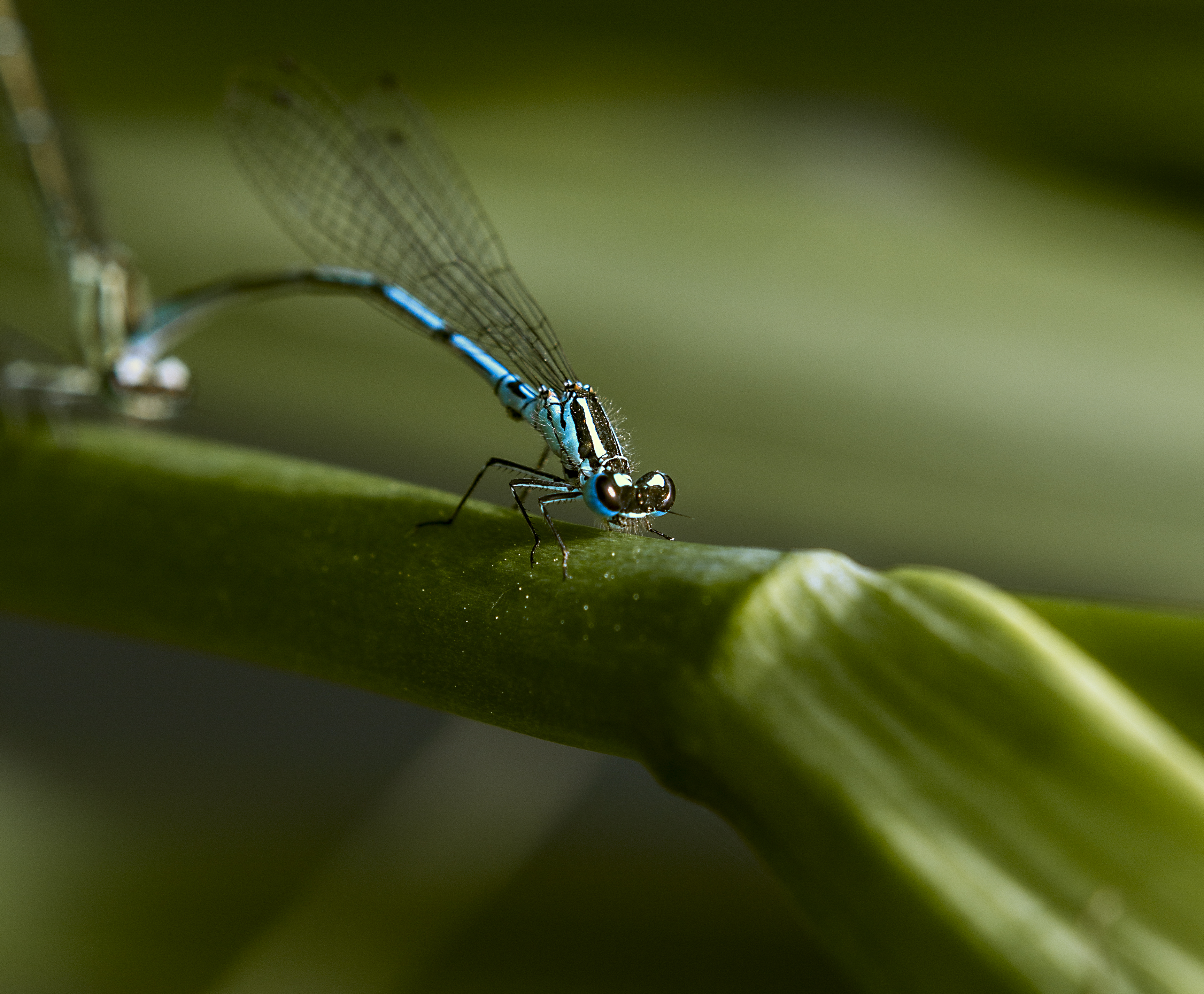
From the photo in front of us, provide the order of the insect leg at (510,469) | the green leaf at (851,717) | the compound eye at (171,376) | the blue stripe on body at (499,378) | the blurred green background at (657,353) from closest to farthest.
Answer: the green leaf at (851,717) < the insect leg at (510,469) < the blue stripe on body at (499,378) < the blurred green background at (657,353) < the compound eye at (171,376)

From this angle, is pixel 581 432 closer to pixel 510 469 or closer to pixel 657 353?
pixel 510 469

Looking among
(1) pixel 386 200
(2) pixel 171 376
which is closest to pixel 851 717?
(1) pixel 386 200

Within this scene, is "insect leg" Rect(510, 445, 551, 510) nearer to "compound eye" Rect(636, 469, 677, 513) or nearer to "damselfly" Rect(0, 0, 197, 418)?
"compound eye" Rect(636, 469, 677, 513)

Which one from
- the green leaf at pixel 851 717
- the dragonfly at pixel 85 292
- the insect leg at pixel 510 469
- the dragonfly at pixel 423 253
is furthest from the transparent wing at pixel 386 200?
the green leaf at pixel 851 717

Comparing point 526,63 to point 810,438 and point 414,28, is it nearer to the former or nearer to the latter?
point 414,28

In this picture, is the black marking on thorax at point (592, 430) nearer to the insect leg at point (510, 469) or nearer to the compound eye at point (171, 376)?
the insect leg at point (510, 469)

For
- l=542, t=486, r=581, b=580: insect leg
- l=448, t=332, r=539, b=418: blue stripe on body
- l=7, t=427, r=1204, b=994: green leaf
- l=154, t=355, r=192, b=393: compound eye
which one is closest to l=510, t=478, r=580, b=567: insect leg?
l=542, t=486, r=581, b=580: insect leg
